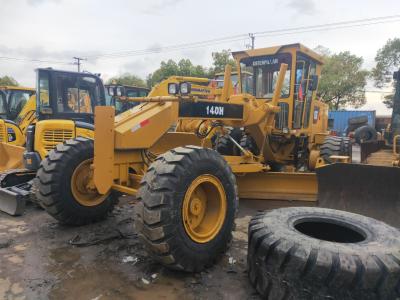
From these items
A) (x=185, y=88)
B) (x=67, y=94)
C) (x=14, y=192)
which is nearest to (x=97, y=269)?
(x=185, y=88)

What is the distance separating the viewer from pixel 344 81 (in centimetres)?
3269

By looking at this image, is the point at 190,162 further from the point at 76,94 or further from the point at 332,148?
the point at 76,94

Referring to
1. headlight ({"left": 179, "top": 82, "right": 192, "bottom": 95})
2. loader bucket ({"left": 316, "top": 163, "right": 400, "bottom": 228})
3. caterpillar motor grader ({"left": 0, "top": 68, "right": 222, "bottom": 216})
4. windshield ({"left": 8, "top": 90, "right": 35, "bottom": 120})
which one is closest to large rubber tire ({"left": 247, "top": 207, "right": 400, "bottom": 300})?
loader bucket ({"left": 316, "top": 163, "right": 400, "bottom": 228})

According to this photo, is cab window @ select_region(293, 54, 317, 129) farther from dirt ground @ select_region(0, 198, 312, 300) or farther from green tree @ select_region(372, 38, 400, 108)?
green tree @ select_region(372, 38, 400, 108)

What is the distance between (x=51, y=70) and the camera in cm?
833

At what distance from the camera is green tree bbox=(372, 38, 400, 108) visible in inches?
1337

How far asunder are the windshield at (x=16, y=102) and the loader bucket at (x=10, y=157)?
4110mm

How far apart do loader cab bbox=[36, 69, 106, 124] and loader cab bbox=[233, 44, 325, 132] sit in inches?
144

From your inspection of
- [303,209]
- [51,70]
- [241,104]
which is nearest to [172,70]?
[51,70]

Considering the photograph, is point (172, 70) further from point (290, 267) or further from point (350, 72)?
point (290, 267)

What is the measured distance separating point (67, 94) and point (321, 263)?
741cm

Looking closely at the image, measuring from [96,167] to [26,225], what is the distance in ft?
7.16

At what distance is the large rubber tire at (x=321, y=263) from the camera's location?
9.04 feet

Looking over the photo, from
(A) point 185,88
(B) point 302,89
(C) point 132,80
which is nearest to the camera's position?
(A) point 185,88
